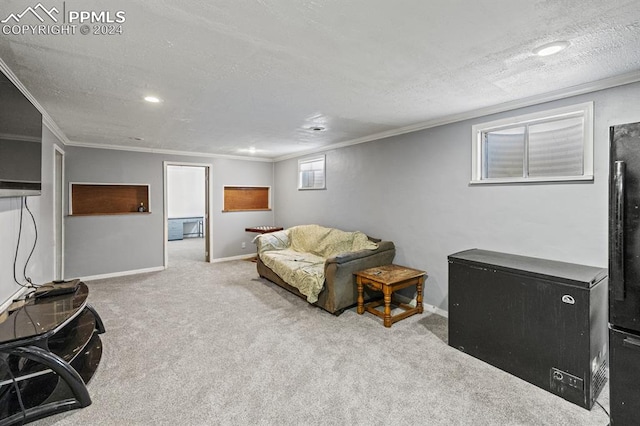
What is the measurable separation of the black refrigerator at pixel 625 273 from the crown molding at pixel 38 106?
3741mm

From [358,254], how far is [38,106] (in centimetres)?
371

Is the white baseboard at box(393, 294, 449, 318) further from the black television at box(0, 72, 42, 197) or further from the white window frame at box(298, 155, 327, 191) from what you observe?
the black television at box(0, 72, 42, 197)

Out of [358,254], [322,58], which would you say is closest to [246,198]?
[358,254]

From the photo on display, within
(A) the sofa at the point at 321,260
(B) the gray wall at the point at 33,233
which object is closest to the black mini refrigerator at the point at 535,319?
(A) the sofa at the point at 321,260

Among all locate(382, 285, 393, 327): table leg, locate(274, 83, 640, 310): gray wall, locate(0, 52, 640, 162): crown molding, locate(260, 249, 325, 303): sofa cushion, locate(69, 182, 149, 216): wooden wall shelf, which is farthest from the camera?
locate(69, 182, 149, 216): wooden wall shelf

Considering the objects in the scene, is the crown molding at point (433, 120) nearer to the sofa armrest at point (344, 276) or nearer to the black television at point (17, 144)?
the black television at point (17, 144)

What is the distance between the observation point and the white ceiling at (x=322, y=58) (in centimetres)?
143

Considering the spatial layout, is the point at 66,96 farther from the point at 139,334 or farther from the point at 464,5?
the point at 464,5

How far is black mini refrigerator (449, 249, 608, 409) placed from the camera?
1995mm

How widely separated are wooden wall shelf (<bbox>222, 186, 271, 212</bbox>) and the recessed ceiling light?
570 centimetres

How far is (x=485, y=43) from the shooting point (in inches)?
68.6

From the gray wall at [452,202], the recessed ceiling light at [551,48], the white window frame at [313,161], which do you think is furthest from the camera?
the white window frame at [313,161]

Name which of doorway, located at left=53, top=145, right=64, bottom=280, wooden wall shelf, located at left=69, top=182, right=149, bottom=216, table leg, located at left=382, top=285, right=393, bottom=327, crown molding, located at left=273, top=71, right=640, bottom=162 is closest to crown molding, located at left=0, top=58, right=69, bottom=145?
doorway, located at left=53, top=145, right=64, bottom=280

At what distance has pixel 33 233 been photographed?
9.89ft
